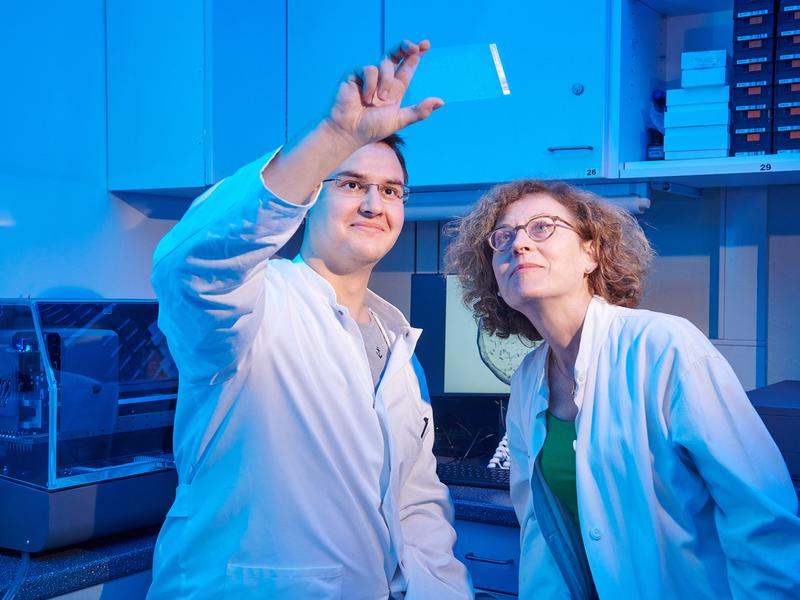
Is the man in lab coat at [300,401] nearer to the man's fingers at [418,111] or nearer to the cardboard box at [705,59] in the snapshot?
the man's fingers at [418,111]

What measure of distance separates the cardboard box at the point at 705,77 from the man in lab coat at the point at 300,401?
86cm

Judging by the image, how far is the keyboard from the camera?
1893mm

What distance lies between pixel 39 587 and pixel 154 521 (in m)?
0.28

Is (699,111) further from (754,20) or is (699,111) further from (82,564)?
(82,564)

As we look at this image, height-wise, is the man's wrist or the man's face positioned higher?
the man's wrist

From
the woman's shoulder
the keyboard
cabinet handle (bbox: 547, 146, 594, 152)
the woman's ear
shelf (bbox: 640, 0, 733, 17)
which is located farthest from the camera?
shelf (bbox: 640, 0, 733, 17)

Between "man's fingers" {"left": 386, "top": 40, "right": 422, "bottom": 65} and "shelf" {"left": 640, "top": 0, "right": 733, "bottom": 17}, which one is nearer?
"man's fingers" {"left": 386, "top": 40, "right": 422, "bottom": 65}

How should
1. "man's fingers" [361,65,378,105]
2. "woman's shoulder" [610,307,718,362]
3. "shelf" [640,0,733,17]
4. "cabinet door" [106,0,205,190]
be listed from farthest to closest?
"cabinet door" [106,0,205,190], "shelf" [640,0,733,17], "woman's shoulder" [610,307,718,362], "man's fingers" [361,65,378,105]

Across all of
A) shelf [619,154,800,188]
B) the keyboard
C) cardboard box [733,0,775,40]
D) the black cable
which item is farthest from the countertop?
cardboard box [733,0,775,40]

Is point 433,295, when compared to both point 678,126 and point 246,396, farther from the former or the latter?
point 246,396

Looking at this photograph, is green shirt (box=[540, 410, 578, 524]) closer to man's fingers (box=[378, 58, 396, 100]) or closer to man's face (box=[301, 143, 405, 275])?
man's face (box=[301, 143, 405, 275])

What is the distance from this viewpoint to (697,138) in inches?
77.5

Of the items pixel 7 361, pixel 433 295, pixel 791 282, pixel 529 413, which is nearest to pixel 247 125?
pixel 433 295

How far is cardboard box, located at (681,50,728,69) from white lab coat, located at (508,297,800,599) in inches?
34.6
